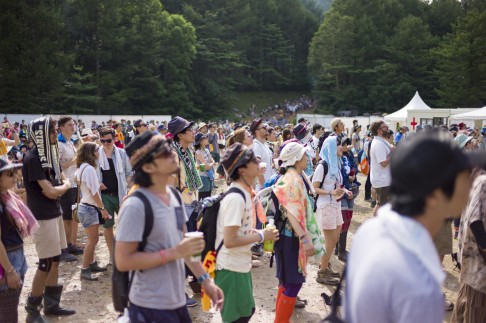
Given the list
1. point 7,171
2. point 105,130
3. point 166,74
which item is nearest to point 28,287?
point 105,130

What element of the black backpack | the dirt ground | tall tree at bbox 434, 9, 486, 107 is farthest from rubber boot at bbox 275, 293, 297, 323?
tall tree at bbox 434, 9, 486, 107

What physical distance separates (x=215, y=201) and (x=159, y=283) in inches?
49.6

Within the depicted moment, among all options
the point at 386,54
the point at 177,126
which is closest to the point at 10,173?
the point at 177,126

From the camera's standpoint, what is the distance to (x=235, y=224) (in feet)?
11.4

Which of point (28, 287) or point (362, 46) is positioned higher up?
point (362, 46)

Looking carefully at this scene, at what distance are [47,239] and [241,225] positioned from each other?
7.82 feet

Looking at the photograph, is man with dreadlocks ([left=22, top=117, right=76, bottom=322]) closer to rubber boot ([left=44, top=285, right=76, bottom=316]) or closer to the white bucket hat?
rubber boot ([left=44, top=285, right=76, bottom=316])

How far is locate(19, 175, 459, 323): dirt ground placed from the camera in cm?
531

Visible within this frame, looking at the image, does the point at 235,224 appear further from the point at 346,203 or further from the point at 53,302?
the point at 346,203

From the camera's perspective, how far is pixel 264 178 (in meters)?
8.21

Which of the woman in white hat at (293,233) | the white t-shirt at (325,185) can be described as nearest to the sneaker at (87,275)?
the woman in white hat at (293,233)

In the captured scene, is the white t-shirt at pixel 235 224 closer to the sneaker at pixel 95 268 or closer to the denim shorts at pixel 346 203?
the sneaker at pixel 95 268

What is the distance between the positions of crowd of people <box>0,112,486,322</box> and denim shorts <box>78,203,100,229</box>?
18 mm

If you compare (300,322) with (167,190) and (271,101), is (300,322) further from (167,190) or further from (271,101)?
(271,101)
